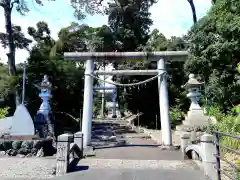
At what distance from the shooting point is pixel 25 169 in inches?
247

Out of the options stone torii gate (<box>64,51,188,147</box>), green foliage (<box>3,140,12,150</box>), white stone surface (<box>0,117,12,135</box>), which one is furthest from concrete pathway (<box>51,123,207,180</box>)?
white stone surface (<box>0,117,12,135</box>)

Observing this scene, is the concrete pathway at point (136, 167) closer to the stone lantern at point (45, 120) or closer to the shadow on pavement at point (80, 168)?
the shadow on pavement at point (80, 168)

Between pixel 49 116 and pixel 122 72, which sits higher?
pixel 122 72

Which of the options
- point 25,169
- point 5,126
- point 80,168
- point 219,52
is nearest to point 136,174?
point 80,168

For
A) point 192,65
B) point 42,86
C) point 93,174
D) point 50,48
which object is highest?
point 50,48

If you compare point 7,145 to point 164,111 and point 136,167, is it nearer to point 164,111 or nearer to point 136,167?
point 136,167

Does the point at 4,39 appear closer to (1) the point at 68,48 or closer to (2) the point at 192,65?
(1) the point at 68,48

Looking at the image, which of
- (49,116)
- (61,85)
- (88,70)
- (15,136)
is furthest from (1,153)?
(61,85)

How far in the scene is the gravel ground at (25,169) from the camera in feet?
18.6

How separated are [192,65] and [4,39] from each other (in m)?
13.8

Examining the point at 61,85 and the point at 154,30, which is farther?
the point at 154,30

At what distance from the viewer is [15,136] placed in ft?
A: 30.1

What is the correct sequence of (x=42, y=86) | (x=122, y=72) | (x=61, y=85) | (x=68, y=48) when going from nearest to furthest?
1. (x=122, y=72)
2. (x=42, y=86)
3. (x=61, y=85)
4. (x=68, y=48)

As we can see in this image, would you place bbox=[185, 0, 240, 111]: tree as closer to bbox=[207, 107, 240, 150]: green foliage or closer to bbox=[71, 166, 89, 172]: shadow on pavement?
bbox=[207, 107, 240, 150]: green foliage
